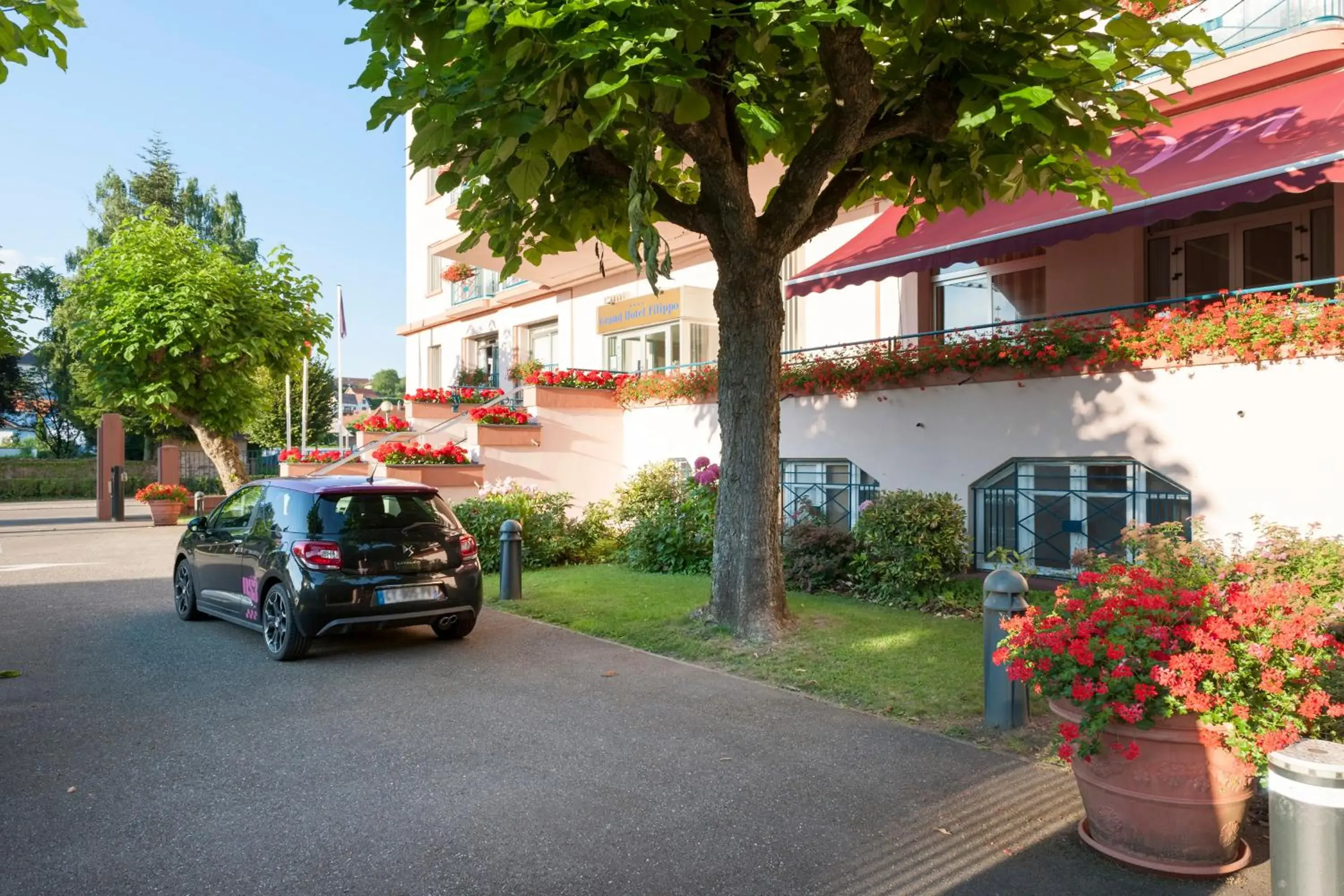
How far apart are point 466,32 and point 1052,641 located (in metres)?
4.77

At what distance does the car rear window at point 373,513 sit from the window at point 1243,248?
901 cm

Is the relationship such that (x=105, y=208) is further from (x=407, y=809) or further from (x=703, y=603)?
(x=407, y=809)

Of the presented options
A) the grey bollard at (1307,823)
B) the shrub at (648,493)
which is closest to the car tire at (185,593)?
the shrub at (648,493)

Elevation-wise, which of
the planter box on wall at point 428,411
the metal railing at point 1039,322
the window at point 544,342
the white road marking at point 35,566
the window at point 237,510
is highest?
the window at point 544,342

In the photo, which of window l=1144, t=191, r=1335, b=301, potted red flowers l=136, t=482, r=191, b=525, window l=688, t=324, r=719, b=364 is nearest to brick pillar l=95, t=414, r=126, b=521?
potted red flowers l=136, t=482, r=191, b=525

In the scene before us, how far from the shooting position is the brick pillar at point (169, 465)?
28.4 metres

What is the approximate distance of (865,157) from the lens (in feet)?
27.6

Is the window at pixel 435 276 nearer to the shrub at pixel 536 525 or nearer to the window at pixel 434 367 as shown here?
the window at pixel 434 367

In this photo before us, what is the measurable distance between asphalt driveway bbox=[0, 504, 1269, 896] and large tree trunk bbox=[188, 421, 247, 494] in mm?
16276

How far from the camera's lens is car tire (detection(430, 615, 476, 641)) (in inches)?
336

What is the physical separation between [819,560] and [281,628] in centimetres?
612

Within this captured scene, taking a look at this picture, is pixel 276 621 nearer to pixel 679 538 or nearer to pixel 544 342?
pixel 679 538

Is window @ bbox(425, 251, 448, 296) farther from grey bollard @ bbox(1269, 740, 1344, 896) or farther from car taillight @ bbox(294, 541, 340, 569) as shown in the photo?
grey bollard @ bbox(1269, 740, 1344, 896)

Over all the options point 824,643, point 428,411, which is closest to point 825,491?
point 824,643
